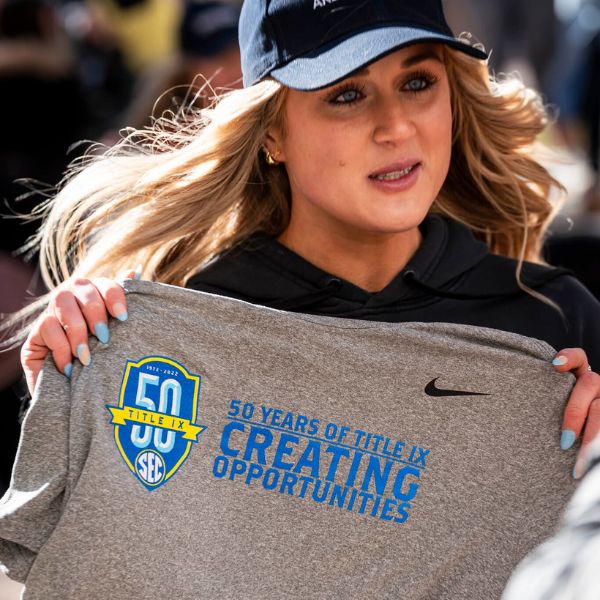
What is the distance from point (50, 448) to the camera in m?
2.45

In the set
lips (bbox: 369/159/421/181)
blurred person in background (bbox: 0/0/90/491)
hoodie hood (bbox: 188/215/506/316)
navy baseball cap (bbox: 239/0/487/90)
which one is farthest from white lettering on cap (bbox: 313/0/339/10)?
blurred person in background (bbox: 0/0/90/491)

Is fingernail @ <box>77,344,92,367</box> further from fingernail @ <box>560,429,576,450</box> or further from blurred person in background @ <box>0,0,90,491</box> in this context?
blurred person in background @ <box>0,0,90,491</box>

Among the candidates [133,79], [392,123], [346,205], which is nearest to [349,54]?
[392,123]

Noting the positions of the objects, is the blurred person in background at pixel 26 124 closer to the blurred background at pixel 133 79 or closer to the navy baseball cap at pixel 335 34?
the blurred background at pixel 133 79

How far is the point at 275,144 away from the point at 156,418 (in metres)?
0.81

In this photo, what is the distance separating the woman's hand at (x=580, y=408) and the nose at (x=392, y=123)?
0.59m

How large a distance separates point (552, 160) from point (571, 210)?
4.61m

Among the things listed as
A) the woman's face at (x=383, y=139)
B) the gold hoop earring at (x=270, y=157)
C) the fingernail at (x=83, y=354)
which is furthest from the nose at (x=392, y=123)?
the fingernail at (x=83, y=354)

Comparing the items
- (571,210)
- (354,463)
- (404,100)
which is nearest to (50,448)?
(354,463)

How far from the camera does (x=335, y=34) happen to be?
2.61 m

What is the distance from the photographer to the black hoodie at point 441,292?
276cm

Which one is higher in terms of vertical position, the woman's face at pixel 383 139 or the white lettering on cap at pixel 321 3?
the white lettering on cap at pixel 321 3

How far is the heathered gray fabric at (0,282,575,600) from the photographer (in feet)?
7.89

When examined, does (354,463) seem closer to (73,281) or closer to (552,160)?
(73,281)
